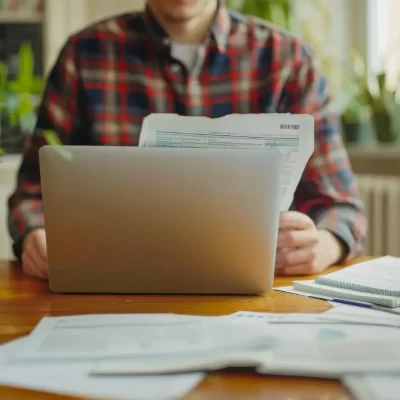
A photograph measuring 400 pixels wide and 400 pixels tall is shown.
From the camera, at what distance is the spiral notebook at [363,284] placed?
923 mm

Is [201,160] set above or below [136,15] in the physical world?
below

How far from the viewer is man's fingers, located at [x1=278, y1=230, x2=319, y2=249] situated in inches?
44.1

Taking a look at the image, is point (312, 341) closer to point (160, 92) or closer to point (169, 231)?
point (169, 231)

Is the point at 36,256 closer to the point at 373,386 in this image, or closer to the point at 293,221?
the point at 293,221

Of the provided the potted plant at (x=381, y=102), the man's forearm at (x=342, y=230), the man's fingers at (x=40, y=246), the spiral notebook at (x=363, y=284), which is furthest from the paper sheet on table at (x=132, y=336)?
the potted plant at (x=381, y=102)

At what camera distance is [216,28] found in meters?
1.61

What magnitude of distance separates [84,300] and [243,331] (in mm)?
288

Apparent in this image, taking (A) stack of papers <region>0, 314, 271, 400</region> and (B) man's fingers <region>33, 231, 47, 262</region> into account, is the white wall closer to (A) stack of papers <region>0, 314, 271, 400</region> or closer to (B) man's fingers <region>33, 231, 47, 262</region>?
(B) man's fingers <region>33, 231, 47, 262</region>

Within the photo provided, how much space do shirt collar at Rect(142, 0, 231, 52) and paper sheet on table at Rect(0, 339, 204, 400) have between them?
109 cm

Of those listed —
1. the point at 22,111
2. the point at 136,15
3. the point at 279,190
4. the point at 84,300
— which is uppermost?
the point at 136,15

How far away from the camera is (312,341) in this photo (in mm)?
708

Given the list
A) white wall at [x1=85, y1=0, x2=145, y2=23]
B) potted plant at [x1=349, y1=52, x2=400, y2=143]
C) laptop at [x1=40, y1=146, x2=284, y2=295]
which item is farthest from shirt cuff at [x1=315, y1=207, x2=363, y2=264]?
white wall at [x1=85, y1=0, x2=145, y2=23]

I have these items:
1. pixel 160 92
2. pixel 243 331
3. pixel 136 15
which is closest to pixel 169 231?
pixel 243 331

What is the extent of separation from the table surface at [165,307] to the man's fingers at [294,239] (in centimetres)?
6
